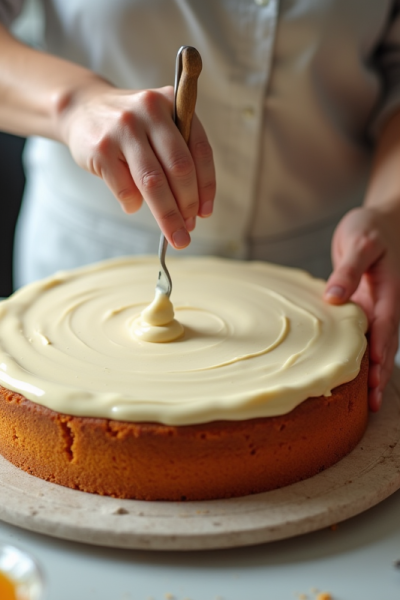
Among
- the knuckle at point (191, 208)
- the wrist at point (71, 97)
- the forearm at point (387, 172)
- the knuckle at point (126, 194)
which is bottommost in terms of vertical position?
the forearm at point (387, 172)

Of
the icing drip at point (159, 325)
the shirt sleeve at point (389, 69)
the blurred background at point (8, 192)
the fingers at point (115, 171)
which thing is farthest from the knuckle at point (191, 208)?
the blurred background at point (8, 192)

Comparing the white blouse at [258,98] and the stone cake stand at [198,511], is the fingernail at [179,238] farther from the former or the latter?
the white blouse at [258,98]

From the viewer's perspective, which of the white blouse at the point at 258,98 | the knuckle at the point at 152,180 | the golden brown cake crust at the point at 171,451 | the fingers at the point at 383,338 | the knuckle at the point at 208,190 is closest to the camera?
the golden brown cake crust at the point at 171,451

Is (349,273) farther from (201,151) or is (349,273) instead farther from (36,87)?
(36,87)

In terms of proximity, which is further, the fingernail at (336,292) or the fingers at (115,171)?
the fingernail at (336,292)

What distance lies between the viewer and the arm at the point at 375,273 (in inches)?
64.9

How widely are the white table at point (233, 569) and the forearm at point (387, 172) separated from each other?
103cm

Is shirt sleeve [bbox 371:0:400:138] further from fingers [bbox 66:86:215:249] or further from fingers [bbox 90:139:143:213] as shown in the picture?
fingers [bbox 90:139:143:213]

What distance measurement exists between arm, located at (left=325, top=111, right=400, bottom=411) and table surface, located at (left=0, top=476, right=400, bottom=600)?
44 centimetres

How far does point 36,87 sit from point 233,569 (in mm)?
1195

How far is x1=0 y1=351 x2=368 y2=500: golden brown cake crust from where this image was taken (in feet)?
4.23

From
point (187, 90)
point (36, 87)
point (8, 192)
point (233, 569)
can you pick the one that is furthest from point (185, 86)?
point (8, 192)

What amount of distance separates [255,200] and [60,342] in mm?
882

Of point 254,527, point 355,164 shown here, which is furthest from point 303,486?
point 355,164
